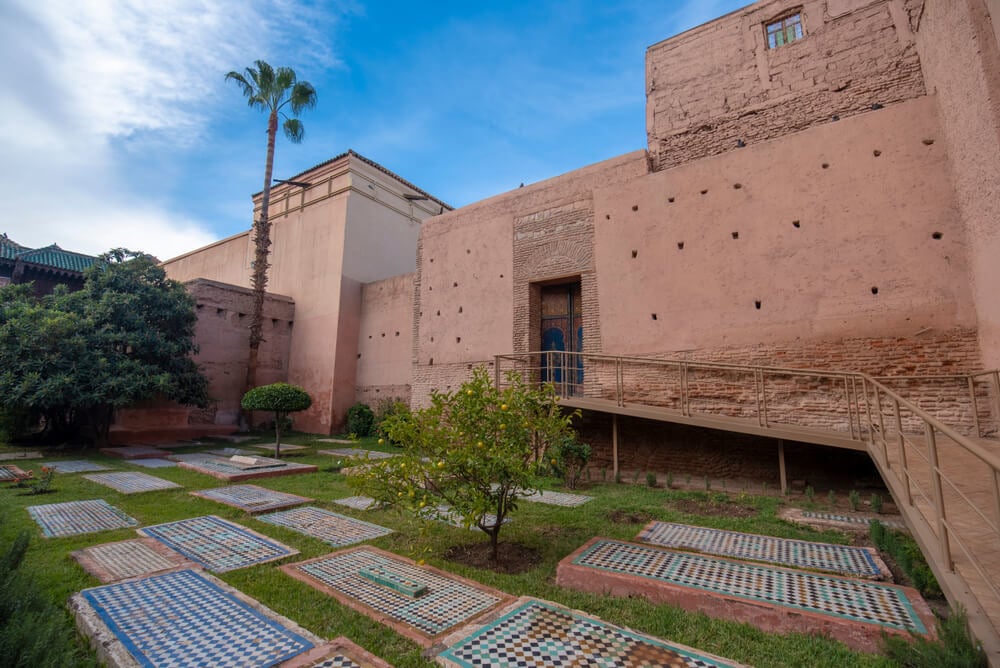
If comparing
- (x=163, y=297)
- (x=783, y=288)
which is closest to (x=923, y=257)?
(x=783, y=288)

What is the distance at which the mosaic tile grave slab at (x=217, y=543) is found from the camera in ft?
12.0

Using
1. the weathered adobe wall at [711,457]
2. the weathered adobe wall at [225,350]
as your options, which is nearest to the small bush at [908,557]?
the weathered adobe wall at [711,457]

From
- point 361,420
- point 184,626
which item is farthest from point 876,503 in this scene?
point 361,420

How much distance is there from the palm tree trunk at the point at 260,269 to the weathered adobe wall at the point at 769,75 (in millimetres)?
11536

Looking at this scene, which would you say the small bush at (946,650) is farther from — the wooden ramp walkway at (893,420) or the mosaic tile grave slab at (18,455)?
the mosaic tile grave slab at (18,455)

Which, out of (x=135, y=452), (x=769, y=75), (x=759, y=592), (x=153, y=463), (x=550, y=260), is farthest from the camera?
(x=550, y=260)

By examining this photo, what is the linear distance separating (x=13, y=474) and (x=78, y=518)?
373 centimetres

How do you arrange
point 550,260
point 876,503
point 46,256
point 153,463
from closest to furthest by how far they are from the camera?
point 876,503 → point 153,463 → point 550,260 → point 46,256

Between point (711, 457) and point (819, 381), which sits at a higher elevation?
point (819, 381)

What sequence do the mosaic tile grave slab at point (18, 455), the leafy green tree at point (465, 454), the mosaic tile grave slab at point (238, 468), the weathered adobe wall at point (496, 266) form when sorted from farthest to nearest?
the weathered adobe wall at point (496, 266) < the mosaic tile grave slab at point (18, 455) < the mosaic tile grave slab at point (238, 468) < the leafy green tree at point (465, 454)

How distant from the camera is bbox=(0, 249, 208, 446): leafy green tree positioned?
910 centimetres

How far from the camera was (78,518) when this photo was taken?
188 inches

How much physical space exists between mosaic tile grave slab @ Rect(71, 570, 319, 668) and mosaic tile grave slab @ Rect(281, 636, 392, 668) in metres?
0.09

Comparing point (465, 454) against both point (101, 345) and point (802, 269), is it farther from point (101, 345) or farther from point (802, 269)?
point (101, 345)
